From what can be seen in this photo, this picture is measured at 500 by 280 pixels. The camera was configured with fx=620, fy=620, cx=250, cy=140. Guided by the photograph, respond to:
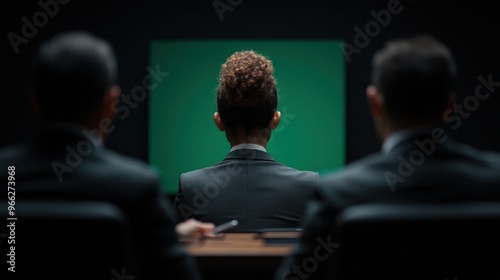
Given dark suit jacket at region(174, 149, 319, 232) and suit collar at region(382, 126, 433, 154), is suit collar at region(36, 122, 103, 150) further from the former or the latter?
dark suit jacket at region(174, 149, 319, 232)

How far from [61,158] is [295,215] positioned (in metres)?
1.09

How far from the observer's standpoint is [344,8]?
5270 millimetres

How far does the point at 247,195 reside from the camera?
2.23m

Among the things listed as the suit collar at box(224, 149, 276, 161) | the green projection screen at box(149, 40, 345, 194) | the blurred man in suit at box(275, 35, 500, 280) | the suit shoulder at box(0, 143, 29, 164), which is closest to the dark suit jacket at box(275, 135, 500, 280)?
the blurred man in suit at box(275, 35, 500, 280)

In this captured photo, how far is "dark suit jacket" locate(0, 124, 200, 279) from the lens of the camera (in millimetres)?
1319

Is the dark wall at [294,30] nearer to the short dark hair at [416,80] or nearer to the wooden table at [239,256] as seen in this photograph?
the wooden table at [239,256]

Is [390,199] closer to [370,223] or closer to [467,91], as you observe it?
[370,223]

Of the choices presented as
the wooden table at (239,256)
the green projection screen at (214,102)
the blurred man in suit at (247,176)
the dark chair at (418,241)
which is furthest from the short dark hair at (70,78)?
the green projection screen at (214,102)

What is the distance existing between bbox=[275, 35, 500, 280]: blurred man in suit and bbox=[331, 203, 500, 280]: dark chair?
61 millimetres

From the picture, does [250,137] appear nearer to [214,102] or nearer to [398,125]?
[398,125]

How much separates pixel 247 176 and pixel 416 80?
1.00 metres

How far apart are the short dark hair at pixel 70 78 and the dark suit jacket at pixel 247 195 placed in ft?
2.89

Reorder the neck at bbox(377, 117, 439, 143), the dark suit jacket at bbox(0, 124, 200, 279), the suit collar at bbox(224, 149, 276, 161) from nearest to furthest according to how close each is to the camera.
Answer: the dark suit jacket at bbox(0, 124, 200, 279), the neck at bbox(377, 117, 439, 143), the suit collar at bbox(224, 149, 276, 161)

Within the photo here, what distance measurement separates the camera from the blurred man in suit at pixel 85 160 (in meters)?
1.33
